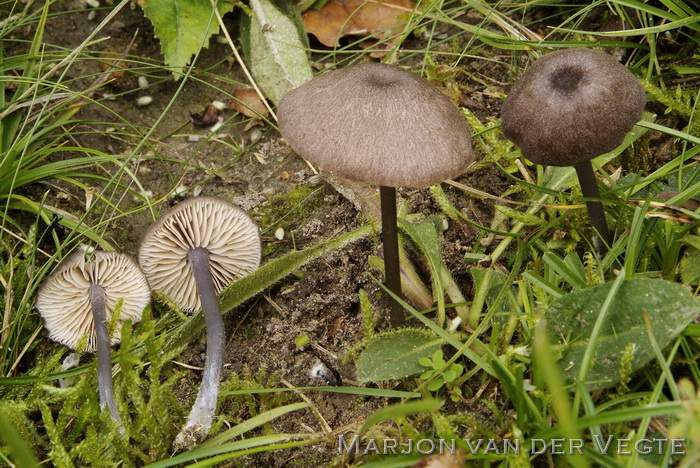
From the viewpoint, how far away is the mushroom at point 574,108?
1903mm

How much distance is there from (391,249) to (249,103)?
161 cm

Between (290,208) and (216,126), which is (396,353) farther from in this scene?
(216,126)

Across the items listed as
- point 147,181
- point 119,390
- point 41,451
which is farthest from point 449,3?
point 41,451

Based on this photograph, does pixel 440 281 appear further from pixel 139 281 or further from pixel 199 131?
pixel 199 131

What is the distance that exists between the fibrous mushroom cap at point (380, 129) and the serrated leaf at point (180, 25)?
5.11 feet

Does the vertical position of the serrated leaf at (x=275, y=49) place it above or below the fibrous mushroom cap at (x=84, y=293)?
above

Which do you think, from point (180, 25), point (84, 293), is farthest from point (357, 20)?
point (84, 293)

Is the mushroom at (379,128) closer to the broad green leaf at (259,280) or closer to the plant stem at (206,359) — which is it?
the broad green leaf at (259,280)

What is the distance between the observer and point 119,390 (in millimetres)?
2385

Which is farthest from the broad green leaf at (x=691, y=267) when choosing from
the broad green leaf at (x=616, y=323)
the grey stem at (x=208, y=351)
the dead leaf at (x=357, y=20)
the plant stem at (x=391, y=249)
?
the dead leaf at (x=357, y=20)

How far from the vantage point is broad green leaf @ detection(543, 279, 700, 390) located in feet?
6.06

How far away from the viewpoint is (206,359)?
2.42 metres

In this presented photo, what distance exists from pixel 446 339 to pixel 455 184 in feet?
3.10

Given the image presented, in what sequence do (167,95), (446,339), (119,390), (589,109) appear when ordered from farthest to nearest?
(167,95) → (119,390) → (446,339) → (589,109)
